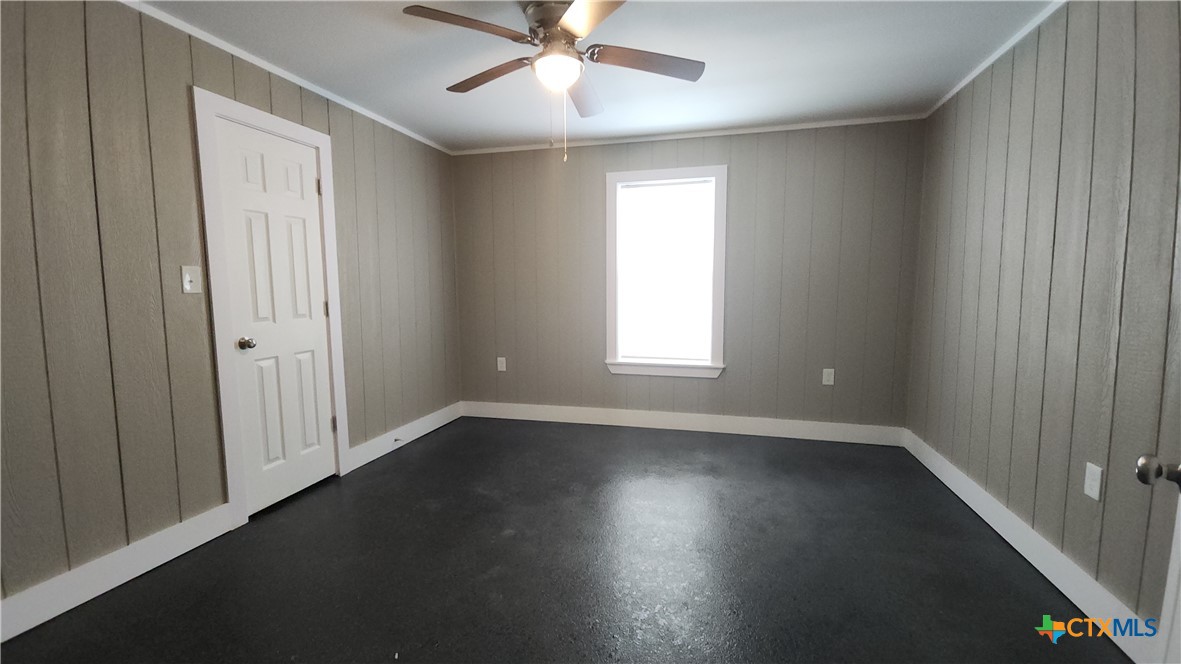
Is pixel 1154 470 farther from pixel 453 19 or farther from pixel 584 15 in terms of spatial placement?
pixel 453 19

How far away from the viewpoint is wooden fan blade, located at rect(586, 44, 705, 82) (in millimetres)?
1818

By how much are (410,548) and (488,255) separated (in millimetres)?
2516

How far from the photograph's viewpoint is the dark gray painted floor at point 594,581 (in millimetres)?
1496

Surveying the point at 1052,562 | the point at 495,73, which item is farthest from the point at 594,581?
the point at 495,73

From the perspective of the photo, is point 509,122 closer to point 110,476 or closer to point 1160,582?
point 110,476

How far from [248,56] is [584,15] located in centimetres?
177

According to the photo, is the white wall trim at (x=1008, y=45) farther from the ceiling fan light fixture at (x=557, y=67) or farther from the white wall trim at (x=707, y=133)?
the ceiling fan light fixture at (x=557, y=67)

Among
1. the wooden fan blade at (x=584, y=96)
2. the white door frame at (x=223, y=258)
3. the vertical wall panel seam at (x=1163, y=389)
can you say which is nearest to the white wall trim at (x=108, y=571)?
the white door frame at (x=223, y=258)

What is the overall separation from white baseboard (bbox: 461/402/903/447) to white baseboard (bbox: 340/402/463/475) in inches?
9.9

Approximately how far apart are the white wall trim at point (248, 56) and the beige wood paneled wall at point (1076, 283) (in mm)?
3515

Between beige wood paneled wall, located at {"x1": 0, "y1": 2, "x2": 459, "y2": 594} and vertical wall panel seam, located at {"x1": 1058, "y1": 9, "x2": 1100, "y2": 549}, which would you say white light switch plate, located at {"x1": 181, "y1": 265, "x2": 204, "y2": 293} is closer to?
beige wood paneled wall, located at {"x1": 0, "y1": 2, "x2": 459, "y2": 594}

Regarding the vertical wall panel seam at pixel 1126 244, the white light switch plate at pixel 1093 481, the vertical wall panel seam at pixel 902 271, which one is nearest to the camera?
the vertical wall panel seam at pixel 1126 244

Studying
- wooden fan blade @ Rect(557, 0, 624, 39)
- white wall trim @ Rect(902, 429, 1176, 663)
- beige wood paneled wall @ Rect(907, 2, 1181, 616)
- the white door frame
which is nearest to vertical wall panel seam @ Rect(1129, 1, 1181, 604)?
beige wood paneled wall @ Rect(907, 2, 1181, 616)

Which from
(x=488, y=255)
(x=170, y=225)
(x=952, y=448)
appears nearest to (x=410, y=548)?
(x=170, y=225)
